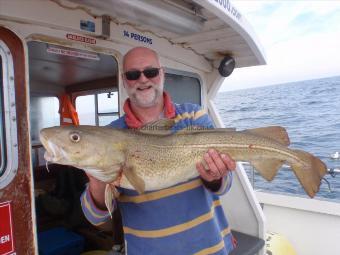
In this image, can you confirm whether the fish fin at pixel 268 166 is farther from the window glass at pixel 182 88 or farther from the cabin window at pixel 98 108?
the cabin window at pixel 98 108

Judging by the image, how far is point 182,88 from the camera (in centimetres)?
523

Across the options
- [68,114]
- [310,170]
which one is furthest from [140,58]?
[68,114]

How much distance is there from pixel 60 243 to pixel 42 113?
3952mm

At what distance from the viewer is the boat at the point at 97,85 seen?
2.85 meters

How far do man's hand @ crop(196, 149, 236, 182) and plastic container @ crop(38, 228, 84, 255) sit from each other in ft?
11.0

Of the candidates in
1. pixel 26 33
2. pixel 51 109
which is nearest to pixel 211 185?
pixel 26 33

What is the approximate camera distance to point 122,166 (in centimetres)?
225

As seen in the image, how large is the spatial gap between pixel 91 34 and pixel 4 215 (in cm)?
199

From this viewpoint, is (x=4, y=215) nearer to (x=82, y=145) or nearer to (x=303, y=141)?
(x=82, y=145)

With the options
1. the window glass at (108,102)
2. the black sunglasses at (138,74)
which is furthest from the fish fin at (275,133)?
the window glass at (108,102)

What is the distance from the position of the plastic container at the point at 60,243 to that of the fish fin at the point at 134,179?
126 inches

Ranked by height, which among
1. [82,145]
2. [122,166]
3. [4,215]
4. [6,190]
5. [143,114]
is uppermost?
[143,114]

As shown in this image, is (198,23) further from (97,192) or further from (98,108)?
(98,108)

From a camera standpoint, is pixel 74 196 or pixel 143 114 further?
pixel 74 196
